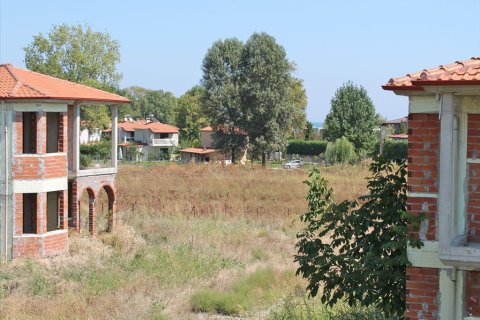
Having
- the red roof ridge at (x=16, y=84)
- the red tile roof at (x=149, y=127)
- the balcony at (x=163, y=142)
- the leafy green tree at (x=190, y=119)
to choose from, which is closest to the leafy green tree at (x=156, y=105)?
the leafy green tree at (x=190, y=119)

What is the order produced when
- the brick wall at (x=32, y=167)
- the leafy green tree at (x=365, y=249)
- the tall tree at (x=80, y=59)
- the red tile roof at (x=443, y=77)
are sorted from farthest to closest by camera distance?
the tall tree at (x=80, y=59) → the brick wall at (x=32, y=167) → the leafy green tree at (x=365, y=249) → the red tile roof at (x=443, y=77)

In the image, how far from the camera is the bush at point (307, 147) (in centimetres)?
9006

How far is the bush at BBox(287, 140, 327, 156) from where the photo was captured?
90062 millimetres

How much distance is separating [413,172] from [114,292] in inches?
500

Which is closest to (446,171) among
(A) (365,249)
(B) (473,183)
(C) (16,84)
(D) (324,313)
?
(B) (473,183)

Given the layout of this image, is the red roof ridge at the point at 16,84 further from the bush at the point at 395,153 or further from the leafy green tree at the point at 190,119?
the leafy green tree at the point at 190,119

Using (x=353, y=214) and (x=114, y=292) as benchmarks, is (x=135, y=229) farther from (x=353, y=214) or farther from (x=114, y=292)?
(x=353, y=214)

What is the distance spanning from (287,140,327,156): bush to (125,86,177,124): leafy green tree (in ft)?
203

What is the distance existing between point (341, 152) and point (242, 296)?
52.0 meters

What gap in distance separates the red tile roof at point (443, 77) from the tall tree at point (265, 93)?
195 feet

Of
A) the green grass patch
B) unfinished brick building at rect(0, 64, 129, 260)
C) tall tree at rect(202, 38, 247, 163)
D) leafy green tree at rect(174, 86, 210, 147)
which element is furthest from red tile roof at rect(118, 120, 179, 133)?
the green grass patch

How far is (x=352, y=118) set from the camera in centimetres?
8181

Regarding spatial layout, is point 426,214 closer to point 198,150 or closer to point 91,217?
point 91,217

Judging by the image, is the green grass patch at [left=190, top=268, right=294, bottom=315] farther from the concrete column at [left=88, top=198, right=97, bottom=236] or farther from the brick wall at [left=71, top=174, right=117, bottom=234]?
the concrete column at [left=88, top=198, right=97, bottom=236]
